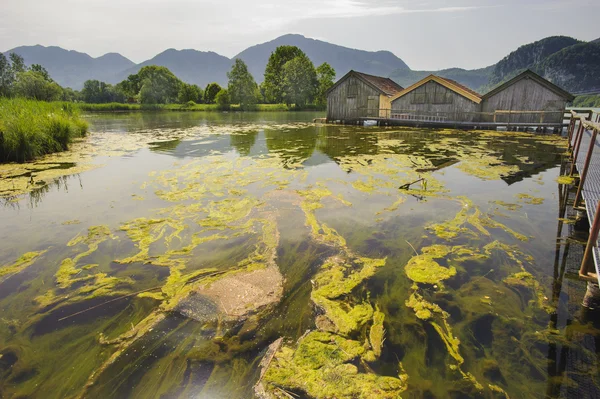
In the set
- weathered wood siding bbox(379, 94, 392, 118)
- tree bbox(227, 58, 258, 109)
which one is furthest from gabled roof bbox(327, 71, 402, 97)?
tree bbox(227, 58, 258, 109)

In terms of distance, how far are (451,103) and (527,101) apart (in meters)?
4.91

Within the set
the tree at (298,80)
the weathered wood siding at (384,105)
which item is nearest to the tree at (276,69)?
the tree at (298,80)

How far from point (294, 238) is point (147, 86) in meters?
72.6

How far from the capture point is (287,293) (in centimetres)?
400

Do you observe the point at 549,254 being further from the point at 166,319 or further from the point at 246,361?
the point at 166,319

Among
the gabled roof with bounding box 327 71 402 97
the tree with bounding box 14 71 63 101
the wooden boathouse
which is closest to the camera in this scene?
the wooden boathouse

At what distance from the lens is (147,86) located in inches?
2544

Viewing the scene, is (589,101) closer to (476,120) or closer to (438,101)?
(476,120)

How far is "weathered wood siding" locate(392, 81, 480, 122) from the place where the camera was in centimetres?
2316

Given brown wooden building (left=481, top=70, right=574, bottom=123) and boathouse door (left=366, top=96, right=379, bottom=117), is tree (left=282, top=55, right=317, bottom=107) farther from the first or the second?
brown wooden building (left=481, top=70, right=574, bottom=123)

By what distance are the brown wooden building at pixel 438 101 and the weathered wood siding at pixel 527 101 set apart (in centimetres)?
142

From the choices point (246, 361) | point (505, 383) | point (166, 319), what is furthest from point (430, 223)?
point (166, 319)

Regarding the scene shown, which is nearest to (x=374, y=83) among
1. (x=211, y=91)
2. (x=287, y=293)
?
(x=287, y=293)

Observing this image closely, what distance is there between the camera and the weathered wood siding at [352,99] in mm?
27766
